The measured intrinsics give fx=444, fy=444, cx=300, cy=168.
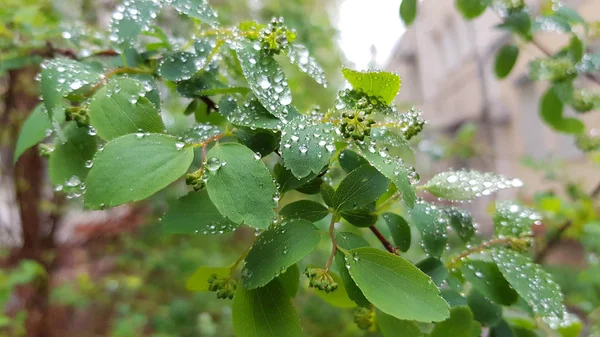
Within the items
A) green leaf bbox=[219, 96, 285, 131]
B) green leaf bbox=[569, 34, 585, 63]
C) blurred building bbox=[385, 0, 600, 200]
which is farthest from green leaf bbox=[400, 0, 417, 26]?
blurred building bbox=[385, 0, 600, 200]

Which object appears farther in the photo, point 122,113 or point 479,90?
point 479,90

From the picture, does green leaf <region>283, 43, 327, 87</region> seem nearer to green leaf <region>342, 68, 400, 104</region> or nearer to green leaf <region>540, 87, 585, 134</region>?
green leaf <region>342, 68, 400, 104</region>

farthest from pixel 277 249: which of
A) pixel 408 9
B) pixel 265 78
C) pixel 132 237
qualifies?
pixel 132 237

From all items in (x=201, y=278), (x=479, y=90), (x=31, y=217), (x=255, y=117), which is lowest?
(x=31, y=217)

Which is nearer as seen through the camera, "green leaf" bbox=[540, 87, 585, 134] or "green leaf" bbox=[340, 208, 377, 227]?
"green leaf" bbox=[340, 208, 377, 227]

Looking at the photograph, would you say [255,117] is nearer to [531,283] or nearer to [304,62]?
[304,62]

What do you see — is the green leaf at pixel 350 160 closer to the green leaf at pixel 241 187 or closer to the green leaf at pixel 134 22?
the green leaf at pixel 241 187

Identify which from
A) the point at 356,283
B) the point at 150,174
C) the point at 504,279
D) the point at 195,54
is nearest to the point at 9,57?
the point at 195,54
